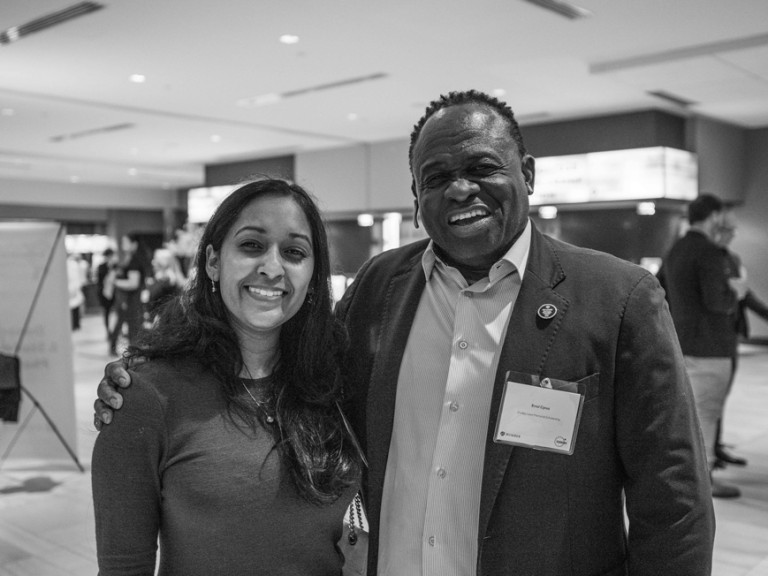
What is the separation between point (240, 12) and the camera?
480 cm

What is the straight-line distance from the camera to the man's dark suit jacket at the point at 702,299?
13.0 ft

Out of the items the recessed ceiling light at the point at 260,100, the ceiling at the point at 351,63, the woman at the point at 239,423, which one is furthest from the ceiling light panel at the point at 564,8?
the woman at the point at 239,423

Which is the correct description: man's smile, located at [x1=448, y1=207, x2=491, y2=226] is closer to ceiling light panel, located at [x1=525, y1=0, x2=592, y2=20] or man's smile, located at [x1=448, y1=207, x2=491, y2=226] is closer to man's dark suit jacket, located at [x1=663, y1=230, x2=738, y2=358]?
man's dark suit jacket, located at [x1=663, y1=230, x2=738, y2=358]

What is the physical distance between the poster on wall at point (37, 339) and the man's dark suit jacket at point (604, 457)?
13.5 ft

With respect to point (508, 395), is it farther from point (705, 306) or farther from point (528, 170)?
point (705, 306)

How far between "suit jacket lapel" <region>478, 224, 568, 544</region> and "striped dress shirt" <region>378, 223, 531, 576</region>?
0.04m

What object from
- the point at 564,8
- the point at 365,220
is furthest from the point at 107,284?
the point at 564,8

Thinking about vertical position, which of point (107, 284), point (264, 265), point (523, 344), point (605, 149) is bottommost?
point (107, 284)

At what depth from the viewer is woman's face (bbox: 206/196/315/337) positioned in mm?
1359

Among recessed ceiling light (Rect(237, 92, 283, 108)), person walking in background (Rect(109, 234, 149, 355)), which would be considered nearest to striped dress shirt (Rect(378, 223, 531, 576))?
recessed ceiling light (Rect(237, 92, 283, 108))

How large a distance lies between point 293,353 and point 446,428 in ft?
1.16

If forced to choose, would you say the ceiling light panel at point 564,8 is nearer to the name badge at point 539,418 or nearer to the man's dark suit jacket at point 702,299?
the man's dark suit jacket at point 702,299

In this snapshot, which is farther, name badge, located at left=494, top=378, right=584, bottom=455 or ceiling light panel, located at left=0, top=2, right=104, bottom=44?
ceiling light panel, located at left=0, top=2, right=104, bottom=44

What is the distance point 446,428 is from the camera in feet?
4.42
